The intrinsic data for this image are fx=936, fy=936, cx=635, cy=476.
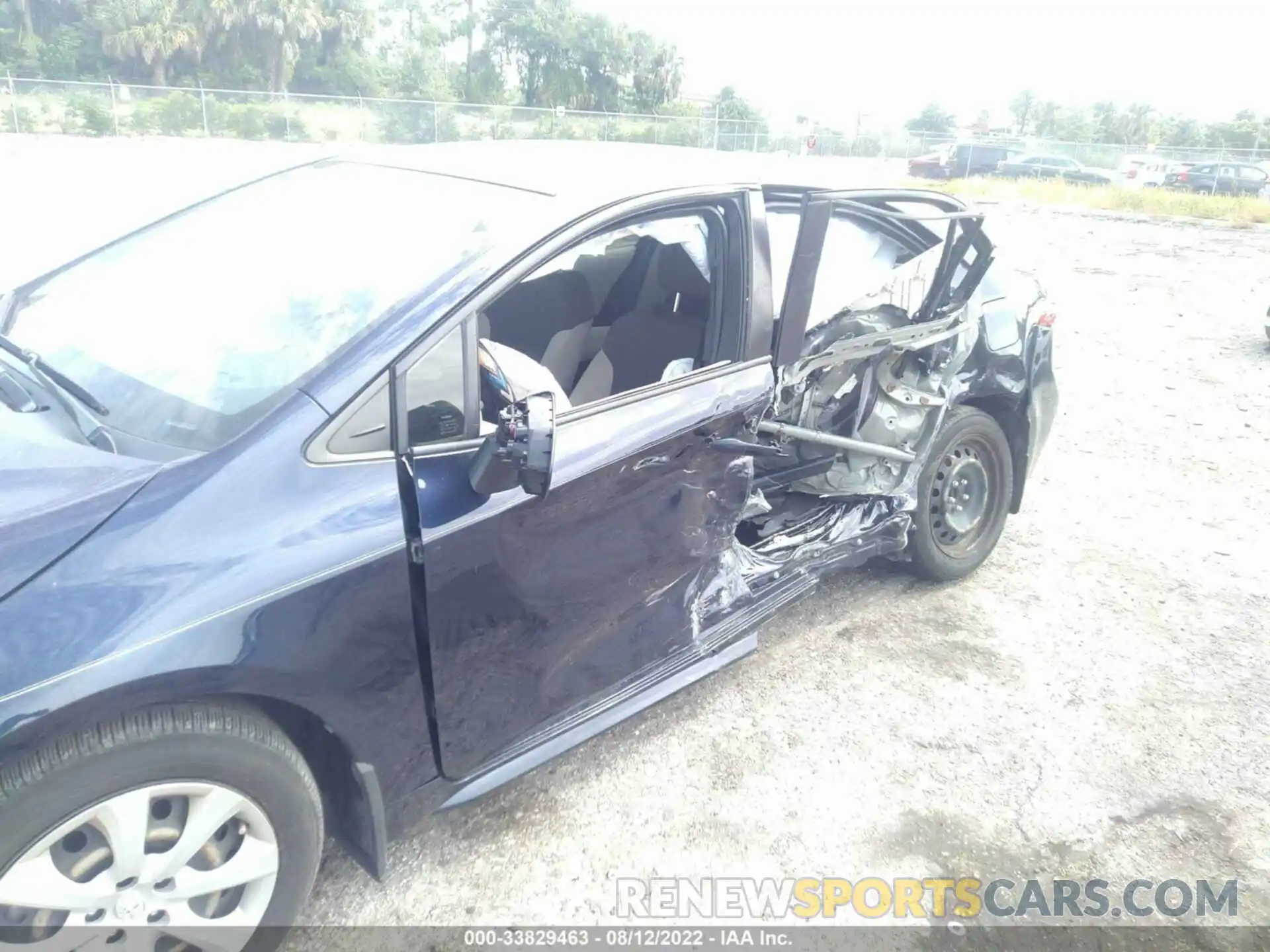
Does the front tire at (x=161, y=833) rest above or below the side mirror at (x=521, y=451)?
below

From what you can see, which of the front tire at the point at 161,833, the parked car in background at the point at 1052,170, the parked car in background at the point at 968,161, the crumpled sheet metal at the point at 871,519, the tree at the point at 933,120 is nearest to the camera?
the front tire at the point at 161,833

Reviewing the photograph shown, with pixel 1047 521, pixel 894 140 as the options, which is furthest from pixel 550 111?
pixel 1047 521

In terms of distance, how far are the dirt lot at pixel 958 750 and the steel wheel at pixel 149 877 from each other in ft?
1.40

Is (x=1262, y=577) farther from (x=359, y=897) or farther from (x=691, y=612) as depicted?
(x=359, y=897)

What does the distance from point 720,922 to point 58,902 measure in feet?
4.95

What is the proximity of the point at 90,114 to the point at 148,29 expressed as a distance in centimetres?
2242

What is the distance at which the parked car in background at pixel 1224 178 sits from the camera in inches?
981

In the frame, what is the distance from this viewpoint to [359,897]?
7.78ft

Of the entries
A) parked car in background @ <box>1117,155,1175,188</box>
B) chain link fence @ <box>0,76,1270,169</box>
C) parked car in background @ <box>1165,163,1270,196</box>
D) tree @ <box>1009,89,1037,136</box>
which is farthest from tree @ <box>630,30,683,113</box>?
tree @ <box>1009,89,1037,136</box>

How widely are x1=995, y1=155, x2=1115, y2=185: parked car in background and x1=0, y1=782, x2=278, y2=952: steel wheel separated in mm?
30753

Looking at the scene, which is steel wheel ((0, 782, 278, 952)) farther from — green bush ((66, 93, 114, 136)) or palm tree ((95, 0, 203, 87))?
palm tree ((95, 0, 203, 87))

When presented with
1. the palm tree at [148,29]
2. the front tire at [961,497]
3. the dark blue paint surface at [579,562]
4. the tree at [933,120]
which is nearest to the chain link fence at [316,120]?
the palm tree at [148,29]

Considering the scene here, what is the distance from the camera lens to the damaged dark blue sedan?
67.4 inches

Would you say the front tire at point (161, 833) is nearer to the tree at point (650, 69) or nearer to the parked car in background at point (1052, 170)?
the parked car in background at point (1052, 170)
